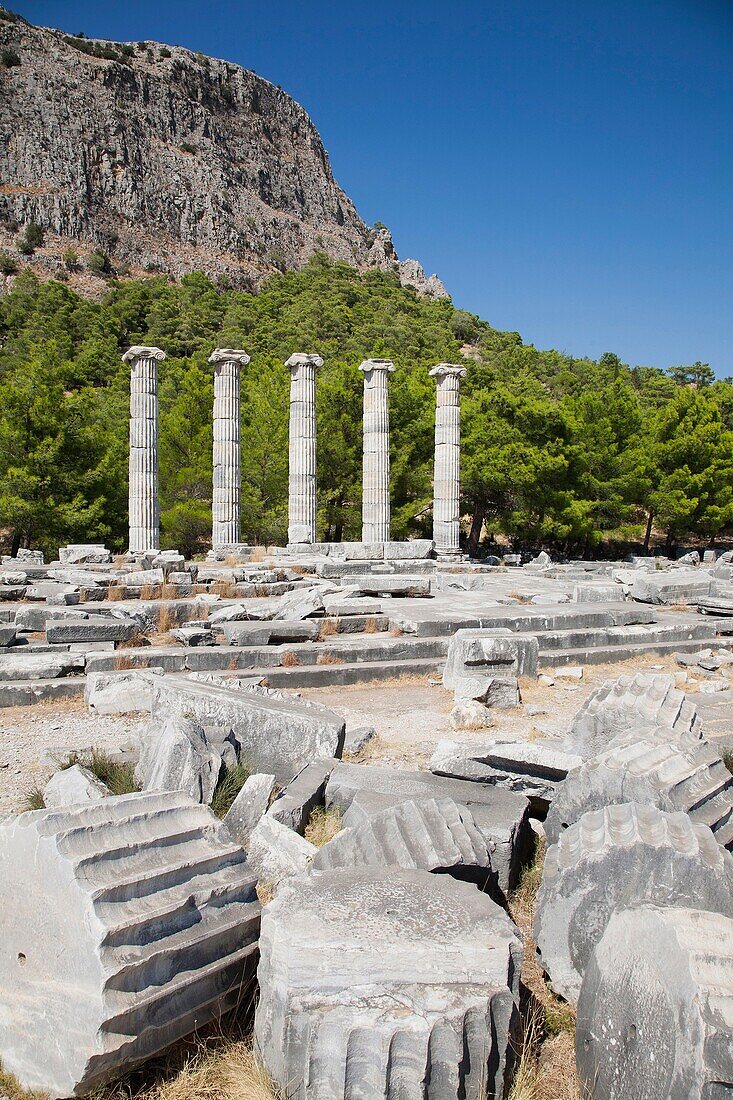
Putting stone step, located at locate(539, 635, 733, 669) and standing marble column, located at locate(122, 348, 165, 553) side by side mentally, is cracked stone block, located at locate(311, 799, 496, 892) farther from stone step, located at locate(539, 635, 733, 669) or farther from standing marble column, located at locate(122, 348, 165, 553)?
standing marble column, located at locate(122, 348, 165, 553)

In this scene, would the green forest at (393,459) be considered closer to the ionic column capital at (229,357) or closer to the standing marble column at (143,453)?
the standing marble column at (143,453)

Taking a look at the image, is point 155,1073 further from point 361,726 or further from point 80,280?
point 80,280

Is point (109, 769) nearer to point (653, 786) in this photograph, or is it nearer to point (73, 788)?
point (73, 788)

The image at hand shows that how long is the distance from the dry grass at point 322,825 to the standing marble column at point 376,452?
62.2ft

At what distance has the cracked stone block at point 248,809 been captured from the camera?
4.33 m

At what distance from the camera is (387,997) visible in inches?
97.7

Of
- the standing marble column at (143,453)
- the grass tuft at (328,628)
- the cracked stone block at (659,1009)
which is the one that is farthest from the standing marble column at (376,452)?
the cracked stone block at (659,1009)

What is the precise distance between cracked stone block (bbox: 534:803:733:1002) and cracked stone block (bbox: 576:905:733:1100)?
37 cm

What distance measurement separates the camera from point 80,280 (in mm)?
70375

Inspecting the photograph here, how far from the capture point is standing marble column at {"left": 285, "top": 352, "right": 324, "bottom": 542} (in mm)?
23031

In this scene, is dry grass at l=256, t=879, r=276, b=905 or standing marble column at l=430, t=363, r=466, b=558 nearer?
dry grass at l=256, t=879, r=276, b=905

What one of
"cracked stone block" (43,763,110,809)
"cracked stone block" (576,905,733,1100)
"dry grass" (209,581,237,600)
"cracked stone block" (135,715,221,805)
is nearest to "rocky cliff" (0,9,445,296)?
"dry grass" (209,581,237,600)

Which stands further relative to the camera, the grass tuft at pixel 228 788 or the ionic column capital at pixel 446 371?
the ionic column capital at pixel 446 371

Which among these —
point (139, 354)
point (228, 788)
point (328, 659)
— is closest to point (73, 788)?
point (228, 788)
